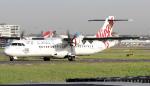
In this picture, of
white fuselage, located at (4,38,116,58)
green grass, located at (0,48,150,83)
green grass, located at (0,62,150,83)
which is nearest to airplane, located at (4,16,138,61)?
white fuselage, located at (4,38,116,58)

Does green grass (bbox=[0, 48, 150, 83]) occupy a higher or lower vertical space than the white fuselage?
lower

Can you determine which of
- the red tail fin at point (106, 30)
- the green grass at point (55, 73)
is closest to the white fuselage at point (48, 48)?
the red tail fin at point (106, 30)

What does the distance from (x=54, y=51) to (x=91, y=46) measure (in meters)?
6.78

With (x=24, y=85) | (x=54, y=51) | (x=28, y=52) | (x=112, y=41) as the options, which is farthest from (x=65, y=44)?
(x=24, y=85)

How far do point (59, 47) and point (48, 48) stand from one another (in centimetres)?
179

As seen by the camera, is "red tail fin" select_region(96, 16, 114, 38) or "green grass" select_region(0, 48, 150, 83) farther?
"red tail fin" select_region(96, 16, 114, 38)

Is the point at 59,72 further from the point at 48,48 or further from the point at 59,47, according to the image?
the point at 59,47

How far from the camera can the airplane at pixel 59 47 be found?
55375mm

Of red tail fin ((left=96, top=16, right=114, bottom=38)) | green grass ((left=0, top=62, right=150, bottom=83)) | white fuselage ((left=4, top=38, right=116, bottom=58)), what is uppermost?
red tail fin ((left=96, top=16, right=114, bottom=38))

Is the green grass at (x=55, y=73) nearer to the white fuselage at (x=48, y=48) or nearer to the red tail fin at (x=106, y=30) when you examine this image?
the white fuselage at (x=48, y=48)

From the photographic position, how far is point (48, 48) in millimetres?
58250

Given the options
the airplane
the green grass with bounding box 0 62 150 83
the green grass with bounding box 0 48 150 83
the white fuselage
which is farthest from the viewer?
the airplane

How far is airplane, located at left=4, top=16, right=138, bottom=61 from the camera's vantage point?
5538cm

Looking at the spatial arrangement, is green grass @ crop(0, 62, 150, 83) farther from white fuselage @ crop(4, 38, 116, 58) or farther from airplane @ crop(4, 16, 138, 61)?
airplane @ crop(4, 16, 138, 61)
